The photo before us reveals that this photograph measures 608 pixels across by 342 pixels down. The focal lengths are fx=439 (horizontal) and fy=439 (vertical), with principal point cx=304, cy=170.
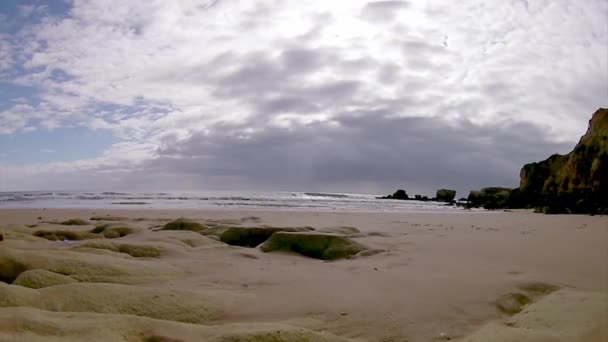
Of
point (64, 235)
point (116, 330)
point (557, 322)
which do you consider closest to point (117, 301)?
point (116, 330)

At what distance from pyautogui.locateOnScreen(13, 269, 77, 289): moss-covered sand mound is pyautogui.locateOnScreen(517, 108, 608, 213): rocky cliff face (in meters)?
18.2

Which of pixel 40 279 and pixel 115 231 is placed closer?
pixel 40 279

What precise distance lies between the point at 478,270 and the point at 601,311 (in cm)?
153

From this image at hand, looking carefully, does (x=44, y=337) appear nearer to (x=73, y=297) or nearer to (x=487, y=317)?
(x=73, y=297)

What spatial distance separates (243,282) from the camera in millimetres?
3814

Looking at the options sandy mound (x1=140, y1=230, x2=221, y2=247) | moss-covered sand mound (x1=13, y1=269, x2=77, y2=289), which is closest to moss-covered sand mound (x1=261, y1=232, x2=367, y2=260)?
sandy mound (x1=140, y1=230, x2=221, y2=247)

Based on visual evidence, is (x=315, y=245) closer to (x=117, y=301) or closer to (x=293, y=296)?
(x=293, y=296)

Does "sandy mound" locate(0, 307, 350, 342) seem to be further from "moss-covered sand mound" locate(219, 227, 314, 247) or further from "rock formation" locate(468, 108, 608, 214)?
"rock formation" locate(468, 108, 608, 214)

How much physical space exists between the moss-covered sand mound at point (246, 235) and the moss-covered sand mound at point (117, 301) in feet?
12.7

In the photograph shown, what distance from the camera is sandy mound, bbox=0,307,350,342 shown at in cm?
185

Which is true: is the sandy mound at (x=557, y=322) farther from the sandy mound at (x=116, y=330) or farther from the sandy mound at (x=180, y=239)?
the sandy mound at (x=180, y=239)

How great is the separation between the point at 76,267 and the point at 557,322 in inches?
Result: 136

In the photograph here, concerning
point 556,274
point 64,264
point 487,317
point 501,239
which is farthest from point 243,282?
point 501,239

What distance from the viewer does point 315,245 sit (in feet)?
18.7
